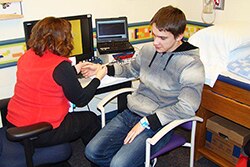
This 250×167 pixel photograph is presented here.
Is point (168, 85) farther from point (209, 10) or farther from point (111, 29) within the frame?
point (209, 10)

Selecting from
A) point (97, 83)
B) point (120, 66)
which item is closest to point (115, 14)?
point (120, 66)

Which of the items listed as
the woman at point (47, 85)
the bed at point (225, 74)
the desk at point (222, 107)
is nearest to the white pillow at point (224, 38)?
the bed at point (225, 74)

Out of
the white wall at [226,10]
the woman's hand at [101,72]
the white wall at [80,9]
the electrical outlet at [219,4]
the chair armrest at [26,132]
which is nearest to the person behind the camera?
the chair armrest at [26,132]

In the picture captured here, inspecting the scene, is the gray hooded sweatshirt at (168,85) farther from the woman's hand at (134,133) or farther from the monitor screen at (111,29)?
the monitor screen at (111,29)

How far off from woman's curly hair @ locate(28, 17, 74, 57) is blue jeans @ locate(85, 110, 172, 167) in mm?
509

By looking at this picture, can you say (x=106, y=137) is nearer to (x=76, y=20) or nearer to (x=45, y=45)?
(x=45, y=45)

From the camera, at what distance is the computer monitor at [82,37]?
2.31 metres

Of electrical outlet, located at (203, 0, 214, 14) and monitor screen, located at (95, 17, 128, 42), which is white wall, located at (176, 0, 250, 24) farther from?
monitor screen, located at (95, 17, 128, 42)

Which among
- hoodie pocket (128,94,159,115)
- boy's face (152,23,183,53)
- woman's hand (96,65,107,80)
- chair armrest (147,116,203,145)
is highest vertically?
boy's face (152,23,183,53)

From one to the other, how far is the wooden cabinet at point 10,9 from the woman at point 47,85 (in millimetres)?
522

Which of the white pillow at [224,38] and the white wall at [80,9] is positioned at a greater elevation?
the white wall at [80,9]

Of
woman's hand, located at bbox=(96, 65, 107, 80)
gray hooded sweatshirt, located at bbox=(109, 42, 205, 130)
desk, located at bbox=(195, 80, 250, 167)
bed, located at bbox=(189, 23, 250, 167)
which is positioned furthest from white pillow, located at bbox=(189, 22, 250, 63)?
woman's hand, located at bbox=(96, 65, 107, 80)

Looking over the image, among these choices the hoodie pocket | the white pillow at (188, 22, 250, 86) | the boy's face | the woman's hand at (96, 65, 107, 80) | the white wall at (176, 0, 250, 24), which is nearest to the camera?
the boy's face

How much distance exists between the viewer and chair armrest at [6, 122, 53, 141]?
148 centimetres
